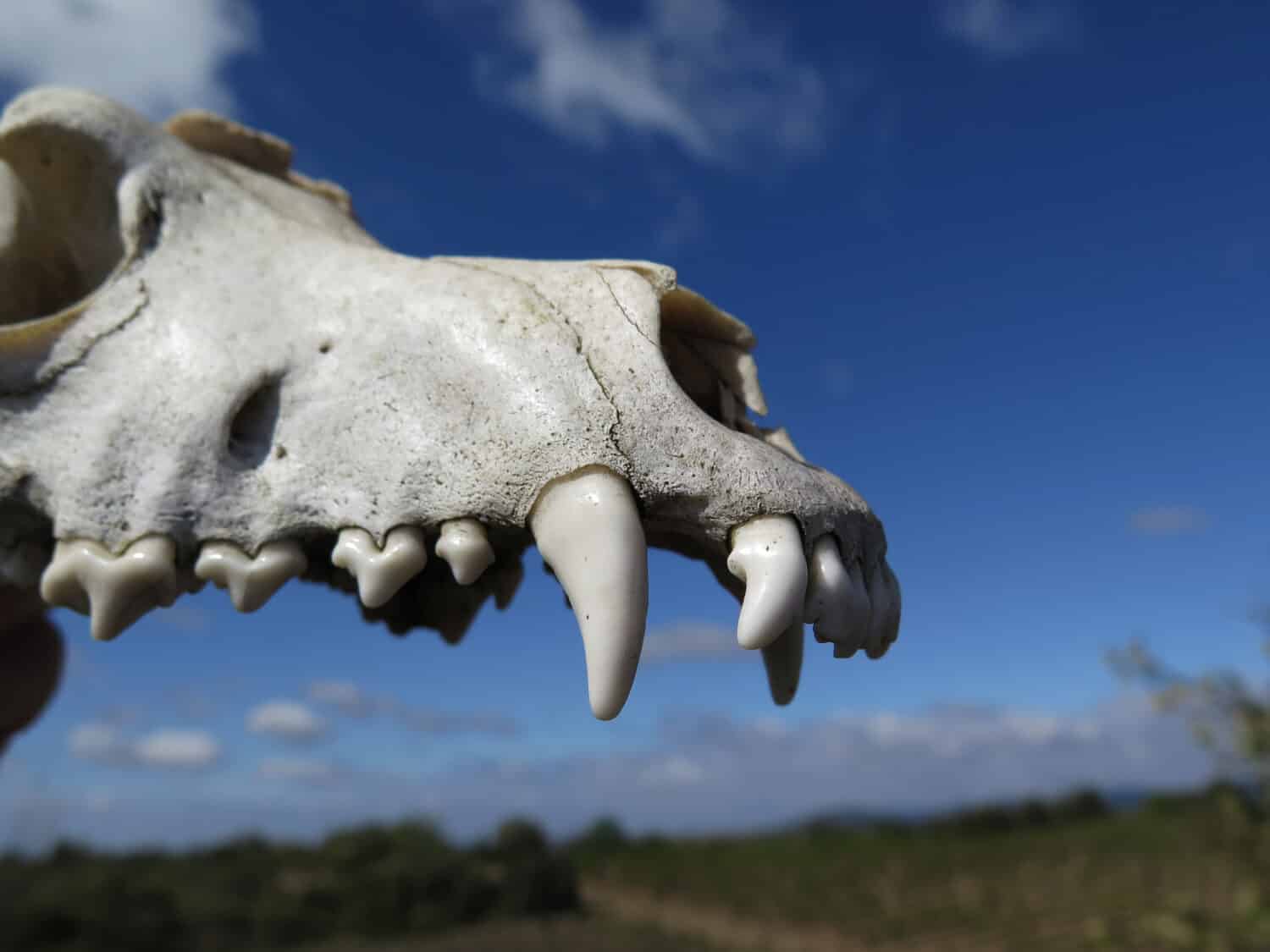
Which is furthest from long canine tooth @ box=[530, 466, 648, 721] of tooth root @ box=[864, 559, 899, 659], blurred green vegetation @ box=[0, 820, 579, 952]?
blurred green vegetation @ box=[0, 820, 579, 952]

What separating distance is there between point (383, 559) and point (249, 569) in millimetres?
226

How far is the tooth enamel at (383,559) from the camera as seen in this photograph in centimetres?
128

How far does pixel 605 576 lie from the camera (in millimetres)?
1152

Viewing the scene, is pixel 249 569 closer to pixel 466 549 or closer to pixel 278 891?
pixel 466 549

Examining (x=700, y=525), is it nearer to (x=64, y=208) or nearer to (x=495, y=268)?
(x=495, y=268)

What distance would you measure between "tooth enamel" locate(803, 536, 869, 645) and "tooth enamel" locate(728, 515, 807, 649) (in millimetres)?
31

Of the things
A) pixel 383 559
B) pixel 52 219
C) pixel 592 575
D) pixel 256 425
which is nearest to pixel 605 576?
pixel 592 575

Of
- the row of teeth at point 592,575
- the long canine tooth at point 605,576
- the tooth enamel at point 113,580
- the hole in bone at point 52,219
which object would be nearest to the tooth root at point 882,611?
the row of teeth at point 592,575

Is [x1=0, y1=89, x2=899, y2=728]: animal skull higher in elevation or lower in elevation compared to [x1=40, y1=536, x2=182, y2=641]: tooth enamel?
higher

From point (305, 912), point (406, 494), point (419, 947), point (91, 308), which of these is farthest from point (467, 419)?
point (305, 912)

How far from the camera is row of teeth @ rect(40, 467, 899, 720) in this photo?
1151mm

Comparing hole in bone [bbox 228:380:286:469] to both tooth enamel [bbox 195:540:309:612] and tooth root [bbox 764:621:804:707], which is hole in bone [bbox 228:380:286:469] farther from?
tooth root [bbox 764:621:804:707]

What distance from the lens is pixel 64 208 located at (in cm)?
179

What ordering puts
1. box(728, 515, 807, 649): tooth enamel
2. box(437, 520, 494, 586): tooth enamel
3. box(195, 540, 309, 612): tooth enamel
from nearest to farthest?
box(728, 515, 807, 649): tooth enamel, box(437, 520, 494, 586): tooth enamel, box(195, 540, 309, 612): tooth enamel
